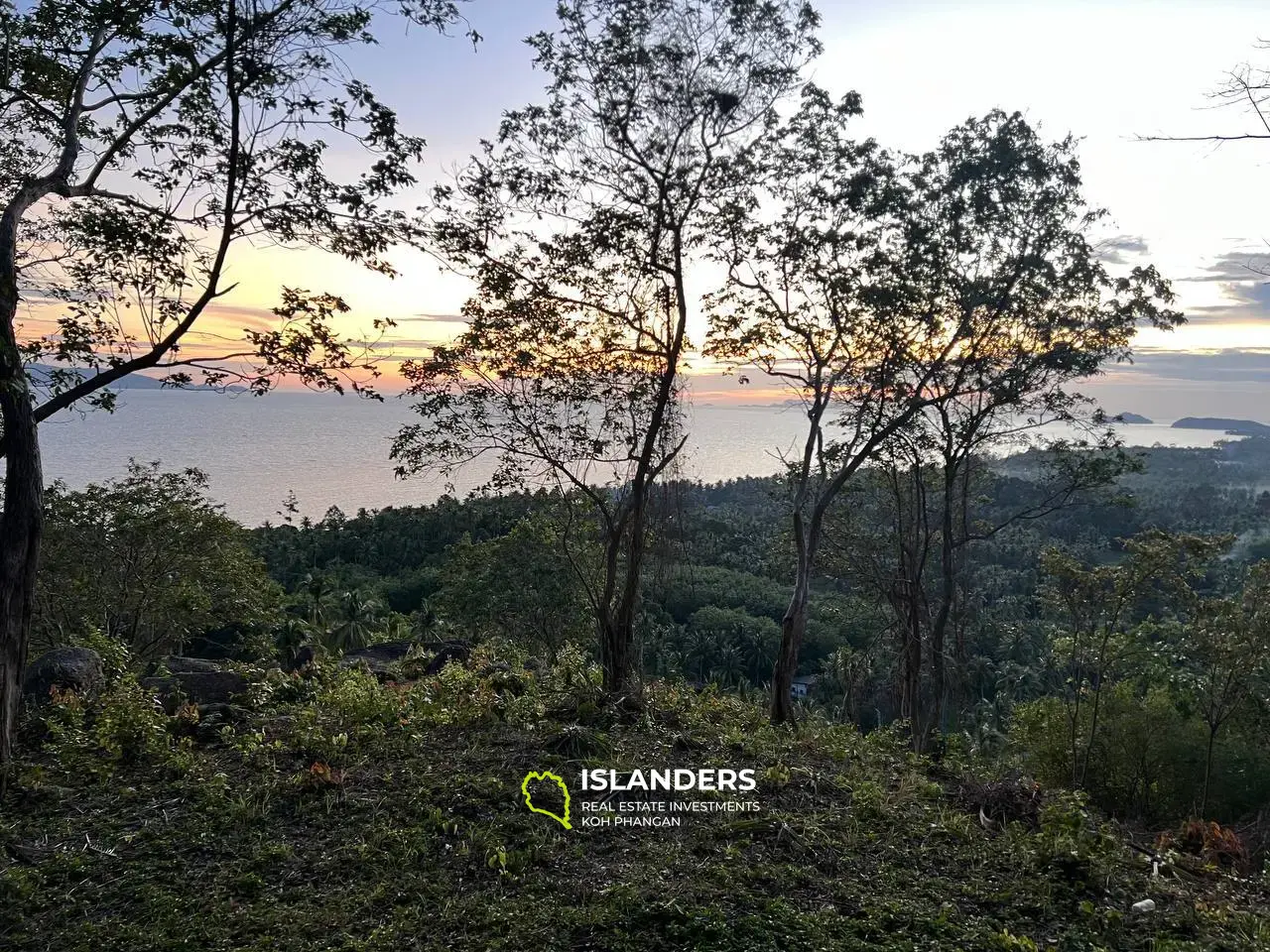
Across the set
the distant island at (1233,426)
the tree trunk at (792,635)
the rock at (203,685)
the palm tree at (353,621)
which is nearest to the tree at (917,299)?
the tree trunk at (792,635)

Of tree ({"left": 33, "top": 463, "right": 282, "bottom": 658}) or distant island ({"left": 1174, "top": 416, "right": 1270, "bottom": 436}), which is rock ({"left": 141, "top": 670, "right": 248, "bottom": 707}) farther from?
distant island ({"left": 1174, "top": 416, "right": 1270, "bottom": 436})

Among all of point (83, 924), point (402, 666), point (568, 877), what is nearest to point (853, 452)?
point (402, 666)

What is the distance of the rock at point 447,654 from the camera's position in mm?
11250

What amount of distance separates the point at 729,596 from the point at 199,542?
1335 inches

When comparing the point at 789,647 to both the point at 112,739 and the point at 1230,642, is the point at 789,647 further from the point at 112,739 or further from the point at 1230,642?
the point at 1230,642

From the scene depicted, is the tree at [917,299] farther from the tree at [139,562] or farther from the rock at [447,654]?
the tree at [139,562]

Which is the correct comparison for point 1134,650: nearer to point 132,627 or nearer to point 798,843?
point 798,843

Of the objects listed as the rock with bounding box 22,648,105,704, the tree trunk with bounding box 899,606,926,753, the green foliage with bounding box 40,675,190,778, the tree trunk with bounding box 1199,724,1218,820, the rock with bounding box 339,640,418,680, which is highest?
the rock with bounding box 22,648,105,704

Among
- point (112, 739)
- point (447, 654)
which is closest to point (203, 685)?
point (112, 739)

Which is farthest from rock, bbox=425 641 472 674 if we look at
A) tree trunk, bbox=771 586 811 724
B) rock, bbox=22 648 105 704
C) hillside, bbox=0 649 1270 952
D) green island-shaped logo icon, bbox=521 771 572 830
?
green island-shaped logo icon, bbox=521 771 572 830

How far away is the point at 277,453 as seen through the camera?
330 feet

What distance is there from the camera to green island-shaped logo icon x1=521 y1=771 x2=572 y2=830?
197 inches

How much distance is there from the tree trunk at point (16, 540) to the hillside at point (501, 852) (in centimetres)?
64

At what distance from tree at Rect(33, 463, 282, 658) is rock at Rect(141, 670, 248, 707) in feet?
37.6
